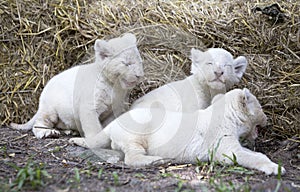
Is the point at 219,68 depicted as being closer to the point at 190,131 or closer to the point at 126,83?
the point at 190,131

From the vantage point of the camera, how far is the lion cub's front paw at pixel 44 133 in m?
5.34

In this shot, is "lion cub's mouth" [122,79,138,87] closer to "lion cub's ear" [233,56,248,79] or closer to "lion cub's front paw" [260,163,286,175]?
"lion cub's ear" [233,56,248,79]

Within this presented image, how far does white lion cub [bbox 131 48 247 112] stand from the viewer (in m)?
5.07

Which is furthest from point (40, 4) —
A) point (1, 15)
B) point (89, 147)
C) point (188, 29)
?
point (89, 147)

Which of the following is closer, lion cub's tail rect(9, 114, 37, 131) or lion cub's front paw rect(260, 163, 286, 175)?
lion cub's front paw rect(260, 163, 286, 175)

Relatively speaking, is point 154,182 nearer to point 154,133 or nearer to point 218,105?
point 154,133

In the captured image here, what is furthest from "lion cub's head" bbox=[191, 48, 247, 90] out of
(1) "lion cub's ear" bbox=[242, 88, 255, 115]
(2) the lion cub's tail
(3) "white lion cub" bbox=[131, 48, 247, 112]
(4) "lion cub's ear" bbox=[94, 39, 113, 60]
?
(2) the lion cub's tail

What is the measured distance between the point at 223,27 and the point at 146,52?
102 cm

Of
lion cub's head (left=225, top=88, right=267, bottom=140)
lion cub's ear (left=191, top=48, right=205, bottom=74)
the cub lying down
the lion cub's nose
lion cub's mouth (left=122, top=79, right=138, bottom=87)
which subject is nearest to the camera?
the cub lying down

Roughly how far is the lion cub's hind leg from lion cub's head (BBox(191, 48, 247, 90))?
177 centimetres

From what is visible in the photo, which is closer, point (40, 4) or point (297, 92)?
point (297, 92)

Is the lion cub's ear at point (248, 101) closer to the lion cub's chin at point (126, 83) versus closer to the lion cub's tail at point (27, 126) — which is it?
the lion cub's chin at point (126, 83)

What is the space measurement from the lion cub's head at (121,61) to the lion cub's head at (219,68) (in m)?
0.68

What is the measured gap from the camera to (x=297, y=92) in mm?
5551
